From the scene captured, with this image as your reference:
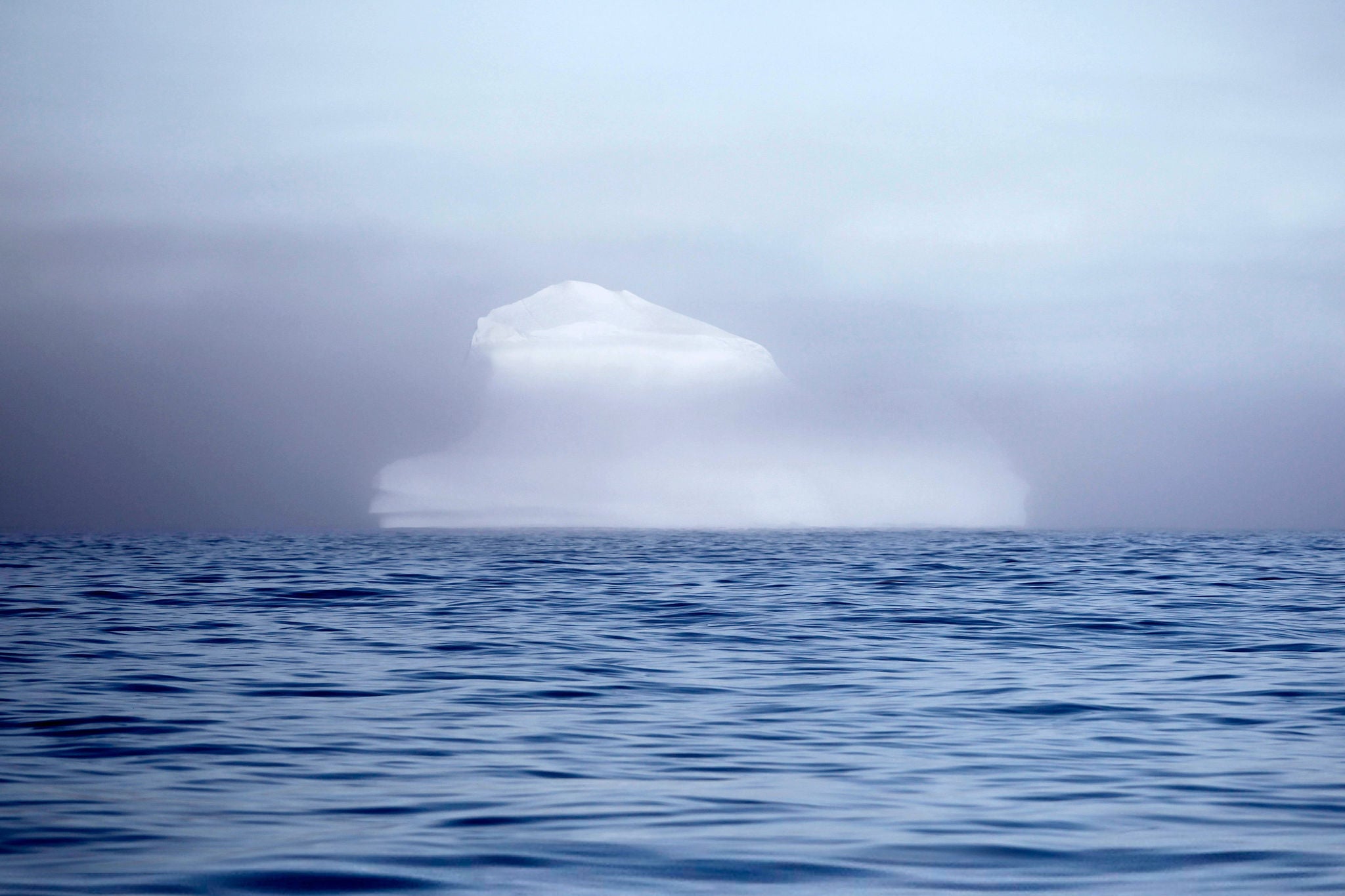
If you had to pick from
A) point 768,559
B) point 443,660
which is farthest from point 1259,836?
point 768,559

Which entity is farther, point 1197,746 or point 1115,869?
point 1197,746

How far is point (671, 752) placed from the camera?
10734 millimetres

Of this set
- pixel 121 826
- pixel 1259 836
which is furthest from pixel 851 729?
pixel 121 826

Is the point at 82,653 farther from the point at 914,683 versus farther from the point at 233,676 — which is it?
the point at 914,683

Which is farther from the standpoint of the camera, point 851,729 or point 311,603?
point 311,603

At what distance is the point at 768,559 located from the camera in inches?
2163

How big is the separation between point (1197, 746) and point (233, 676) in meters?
9.88

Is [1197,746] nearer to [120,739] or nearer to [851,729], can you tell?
[851,729]

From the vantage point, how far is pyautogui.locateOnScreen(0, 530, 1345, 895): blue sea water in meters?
7.37

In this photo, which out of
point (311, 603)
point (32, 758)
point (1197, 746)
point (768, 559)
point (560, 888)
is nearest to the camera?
point (560, 888)

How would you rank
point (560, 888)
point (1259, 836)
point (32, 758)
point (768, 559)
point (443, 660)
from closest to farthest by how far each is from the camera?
point (560, 888)
point (1259, 836)
point (32, 758)
point (443, 660)
point (768, 559)

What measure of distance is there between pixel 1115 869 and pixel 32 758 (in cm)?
773

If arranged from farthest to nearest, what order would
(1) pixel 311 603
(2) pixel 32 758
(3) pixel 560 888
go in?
1. (1) pixel 311 603
2. (2) pixel 32 758
3. (3) pixel 560 888

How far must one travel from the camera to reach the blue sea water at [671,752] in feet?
24.2
